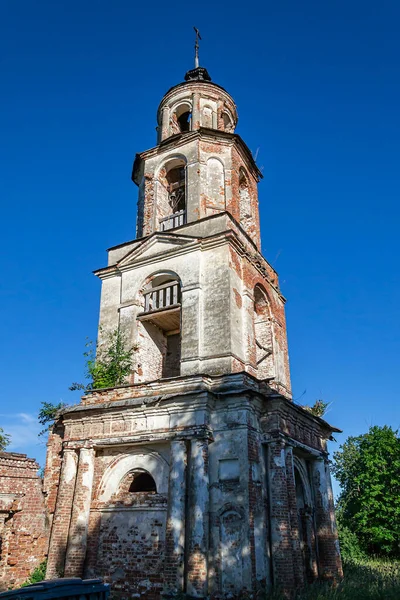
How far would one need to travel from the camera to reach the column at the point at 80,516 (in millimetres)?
10660

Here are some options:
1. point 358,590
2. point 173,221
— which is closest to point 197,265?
point 173,221

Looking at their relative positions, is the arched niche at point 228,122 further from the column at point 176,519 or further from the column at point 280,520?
the column at point 176,519

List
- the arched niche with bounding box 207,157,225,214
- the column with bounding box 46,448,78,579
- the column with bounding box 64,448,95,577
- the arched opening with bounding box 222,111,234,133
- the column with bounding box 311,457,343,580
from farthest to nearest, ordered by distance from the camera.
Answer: the arched opening with bounding box 222,111,234,133
the arched niche with bounding box 207,157,225,214
the column with bounding box 311,457,343,580
the column with bounding box 46,448,78,579
the column with bounding box 64,448,95,577

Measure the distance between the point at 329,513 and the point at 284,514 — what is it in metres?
3.39

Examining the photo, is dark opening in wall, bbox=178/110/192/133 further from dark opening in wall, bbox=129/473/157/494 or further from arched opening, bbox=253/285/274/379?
dark opening in wall, bbox=129/473/157/494

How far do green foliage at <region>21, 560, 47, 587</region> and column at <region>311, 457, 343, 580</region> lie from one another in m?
6.66

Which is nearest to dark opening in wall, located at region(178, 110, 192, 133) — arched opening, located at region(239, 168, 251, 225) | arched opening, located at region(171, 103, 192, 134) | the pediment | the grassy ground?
arched opening, located at region(171, 103, 192, 134)

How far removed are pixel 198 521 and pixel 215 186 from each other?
9.64 m

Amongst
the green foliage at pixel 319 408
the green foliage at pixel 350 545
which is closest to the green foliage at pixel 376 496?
the green foliage at pixel 350 545

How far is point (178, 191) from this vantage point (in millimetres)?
16750

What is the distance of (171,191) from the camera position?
16.8m

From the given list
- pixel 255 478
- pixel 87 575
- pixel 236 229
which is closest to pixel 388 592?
pixel 255 478

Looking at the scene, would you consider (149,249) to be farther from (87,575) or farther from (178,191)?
(87,575)

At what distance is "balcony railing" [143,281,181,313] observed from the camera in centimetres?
1377
